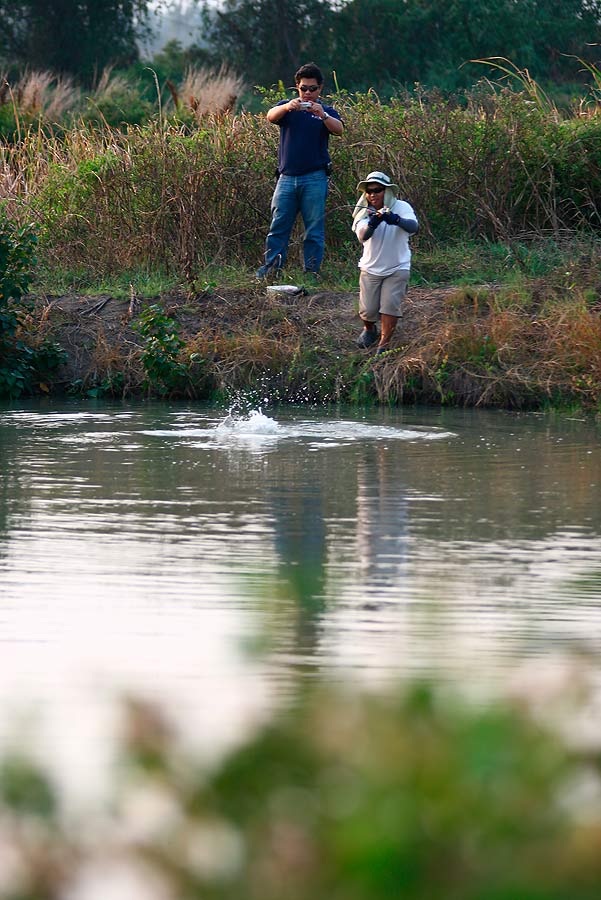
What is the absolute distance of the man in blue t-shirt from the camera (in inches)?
570

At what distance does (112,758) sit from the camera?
196 cm

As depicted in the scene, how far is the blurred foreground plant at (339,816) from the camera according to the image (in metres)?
1.72

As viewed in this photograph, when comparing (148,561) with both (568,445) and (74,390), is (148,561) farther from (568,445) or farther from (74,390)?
(74,390)

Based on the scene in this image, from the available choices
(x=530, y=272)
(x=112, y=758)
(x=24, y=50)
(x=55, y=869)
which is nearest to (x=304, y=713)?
(x=112, y=758)

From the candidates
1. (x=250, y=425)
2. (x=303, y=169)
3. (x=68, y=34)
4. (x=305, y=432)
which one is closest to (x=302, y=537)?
(x=305, y=432)

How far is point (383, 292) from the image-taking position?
13.1 meters

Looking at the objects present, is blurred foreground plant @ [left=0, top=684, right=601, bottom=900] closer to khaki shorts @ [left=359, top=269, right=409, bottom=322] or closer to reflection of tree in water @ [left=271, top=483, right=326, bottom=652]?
reflection of tree in water @ [left=271, top=483, right=326, bottom=652]

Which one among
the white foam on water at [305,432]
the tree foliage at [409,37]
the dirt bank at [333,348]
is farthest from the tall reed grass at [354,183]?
the tree foliage at [409,37]

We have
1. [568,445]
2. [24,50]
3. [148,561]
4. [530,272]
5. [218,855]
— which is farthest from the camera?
[24,50]

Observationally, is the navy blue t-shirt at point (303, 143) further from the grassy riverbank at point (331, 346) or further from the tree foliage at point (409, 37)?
the tree foliage at point (409, 37)

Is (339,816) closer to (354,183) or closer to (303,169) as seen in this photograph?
(303,169)

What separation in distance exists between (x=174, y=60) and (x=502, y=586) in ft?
117

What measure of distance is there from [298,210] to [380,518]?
791cm

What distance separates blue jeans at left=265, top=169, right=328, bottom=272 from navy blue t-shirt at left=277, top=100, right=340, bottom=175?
0.10 m
